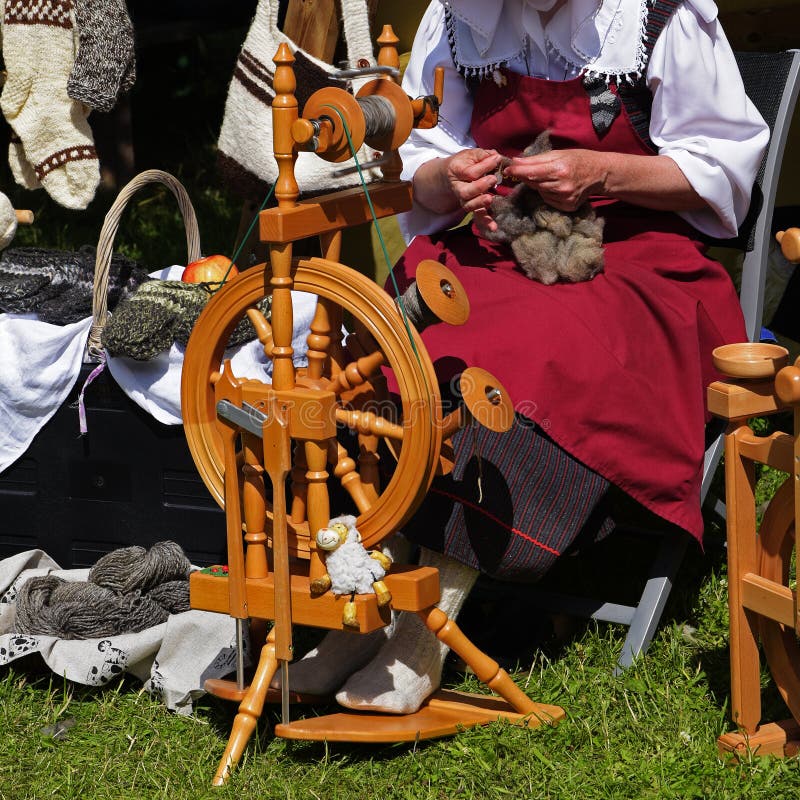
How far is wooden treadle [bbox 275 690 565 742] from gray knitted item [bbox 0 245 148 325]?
1201 millimetres

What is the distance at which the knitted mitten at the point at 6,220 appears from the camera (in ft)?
9.55

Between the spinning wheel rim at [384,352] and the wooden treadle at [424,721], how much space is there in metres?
0.32

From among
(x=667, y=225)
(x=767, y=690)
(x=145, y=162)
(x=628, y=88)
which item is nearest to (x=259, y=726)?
(x=767, y=690)

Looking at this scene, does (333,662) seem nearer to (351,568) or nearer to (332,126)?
(351,568)

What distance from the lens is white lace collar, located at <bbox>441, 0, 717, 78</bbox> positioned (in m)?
2.41

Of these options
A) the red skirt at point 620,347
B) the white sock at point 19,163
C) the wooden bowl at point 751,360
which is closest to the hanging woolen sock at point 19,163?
the white sock at point 19,163

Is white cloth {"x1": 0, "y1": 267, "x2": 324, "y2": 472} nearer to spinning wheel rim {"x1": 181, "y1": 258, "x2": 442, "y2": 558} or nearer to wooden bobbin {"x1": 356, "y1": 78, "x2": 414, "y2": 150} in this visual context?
spinning wheel rim {"x1": 181, "y1": 258, "x2": 442, "y2": 558}

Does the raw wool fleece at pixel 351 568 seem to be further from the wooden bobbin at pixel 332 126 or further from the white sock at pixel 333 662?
the wooden bobbin at pixel 332 126

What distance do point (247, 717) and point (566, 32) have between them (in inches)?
58.2

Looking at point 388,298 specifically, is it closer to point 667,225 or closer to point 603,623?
point 667,225

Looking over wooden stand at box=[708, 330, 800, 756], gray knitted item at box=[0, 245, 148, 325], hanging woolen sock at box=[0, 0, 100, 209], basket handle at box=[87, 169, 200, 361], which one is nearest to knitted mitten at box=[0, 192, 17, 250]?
gray knitted item at box=[0, 245, 148, 325]

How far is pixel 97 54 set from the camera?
120 inches

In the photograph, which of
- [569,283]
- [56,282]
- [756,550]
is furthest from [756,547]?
[56,282]

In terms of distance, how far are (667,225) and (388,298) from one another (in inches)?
32.0
